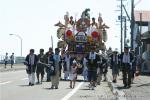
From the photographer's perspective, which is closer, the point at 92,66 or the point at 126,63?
the point at 92,66

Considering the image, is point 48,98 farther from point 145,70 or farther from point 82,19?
point 145,70

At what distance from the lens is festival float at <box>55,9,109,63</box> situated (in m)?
40.0

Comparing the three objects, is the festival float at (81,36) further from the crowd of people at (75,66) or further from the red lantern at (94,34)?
the crowd of people at (75,66)

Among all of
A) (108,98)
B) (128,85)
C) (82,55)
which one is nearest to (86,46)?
(82,55)

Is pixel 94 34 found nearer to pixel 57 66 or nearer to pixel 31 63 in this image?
pixel 31 63

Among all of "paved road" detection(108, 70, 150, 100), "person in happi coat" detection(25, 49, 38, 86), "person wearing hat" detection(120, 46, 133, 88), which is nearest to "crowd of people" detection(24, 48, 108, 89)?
"person in happi coat" detection(25, 49, 38, 86)

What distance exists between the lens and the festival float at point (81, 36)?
39969 millimetres

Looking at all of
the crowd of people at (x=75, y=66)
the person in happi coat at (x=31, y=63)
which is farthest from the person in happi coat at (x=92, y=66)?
the person in happi coat at (x=31, y=63)

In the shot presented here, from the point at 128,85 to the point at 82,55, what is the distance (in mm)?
11478

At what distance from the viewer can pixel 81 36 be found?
4038cm

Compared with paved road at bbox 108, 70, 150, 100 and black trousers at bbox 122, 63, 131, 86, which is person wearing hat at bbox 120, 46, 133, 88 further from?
paved road at bbox 108, 70, 150, 100

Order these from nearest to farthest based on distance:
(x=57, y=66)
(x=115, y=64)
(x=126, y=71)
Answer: (x=57, y=66)
(x=126, y=71)
(x=115, y=64)

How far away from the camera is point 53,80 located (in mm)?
27250

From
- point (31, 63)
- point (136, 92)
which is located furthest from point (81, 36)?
point (136, 92)
